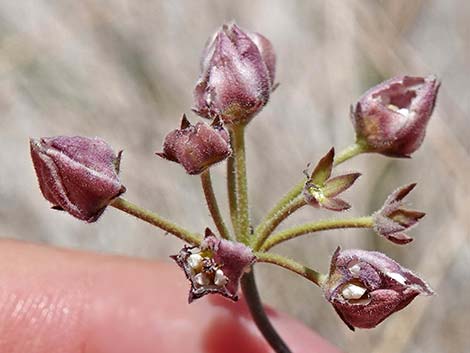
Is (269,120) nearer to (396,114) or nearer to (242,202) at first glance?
(396,114)

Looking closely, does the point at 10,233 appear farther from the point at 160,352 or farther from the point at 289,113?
the point at 160,352

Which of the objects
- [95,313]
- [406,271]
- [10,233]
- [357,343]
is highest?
[406,271]

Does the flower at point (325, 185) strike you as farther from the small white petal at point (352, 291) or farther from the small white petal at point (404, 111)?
the small white petal at point (404, 111)

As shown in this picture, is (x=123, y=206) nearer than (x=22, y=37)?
Yes

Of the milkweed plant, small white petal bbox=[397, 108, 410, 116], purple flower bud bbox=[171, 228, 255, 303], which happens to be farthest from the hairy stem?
purple flower bud bbox=[171, 228, 255, 303]

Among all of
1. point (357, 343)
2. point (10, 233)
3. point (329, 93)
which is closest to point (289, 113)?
point (329, 93)

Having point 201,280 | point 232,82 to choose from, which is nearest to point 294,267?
point 201,280
